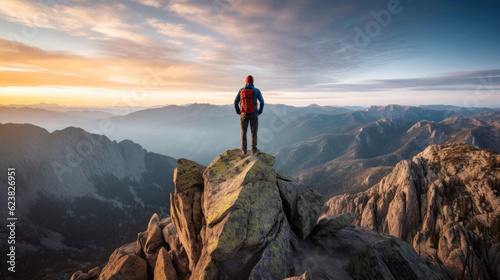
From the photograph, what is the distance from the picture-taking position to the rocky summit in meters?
14.4

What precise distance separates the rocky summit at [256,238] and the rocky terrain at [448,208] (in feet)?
85.9

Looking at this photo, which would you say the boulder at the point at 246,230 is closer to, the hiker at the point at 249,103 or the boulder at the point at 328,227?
the hiker at the point at 249,103

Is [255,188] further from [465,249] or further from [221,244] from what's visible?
[465,249]

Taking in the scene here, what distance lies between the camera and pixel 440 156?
7112 cm

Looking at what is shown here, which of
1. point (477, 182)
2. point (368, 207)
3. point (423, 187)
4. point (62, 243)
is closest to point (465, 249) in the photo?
point (477, 182)

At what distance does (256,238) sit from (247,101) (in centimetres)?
1302

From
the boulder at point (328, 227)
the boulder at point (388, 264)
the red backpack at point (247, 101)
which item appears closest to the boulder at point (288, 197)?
the boulder at point (328, 227)

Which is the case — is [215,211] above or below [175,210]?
above

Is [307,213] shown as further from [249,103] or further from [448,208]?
[448,208]

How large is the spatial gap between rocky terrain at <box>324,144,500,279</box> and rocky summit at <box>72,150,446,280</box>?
26.2m

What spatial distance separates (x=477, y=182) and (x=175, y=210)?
78856 millimetres

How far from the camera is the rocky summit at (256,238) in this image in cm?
1444

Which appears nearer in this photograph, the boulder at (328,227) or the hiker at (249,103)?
the hiker at (249,103)

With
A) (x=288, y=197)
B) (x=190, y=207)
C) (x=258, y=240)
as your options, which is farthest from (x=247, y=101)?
(x=258, y=240)
